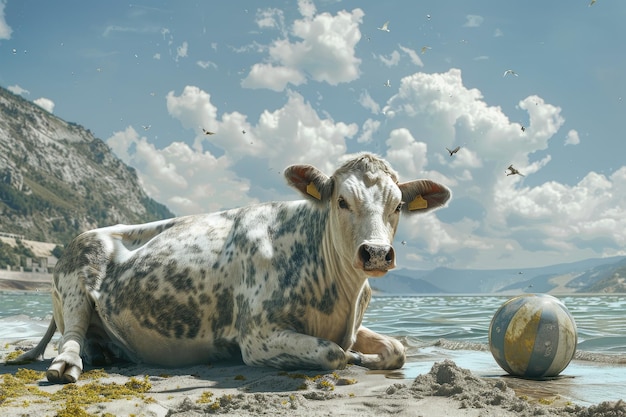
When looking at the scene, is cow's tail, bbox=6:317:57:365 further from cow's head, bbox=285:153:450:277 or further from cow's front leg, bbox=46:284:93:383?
cow's head, bbox=285:153:450:277

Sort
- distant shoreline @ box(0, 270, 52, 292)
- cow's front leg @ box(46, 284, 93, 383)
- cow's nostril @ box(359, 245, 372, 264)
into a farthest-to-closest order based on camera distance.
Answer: distant shoreline @ box(0, 270, 52, 292)
cow's front leg @ box(46, 284, 93, 383)
cow's nostril @ box(359, 245, 372, 264)

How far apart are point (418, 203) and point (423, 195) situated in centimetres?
14

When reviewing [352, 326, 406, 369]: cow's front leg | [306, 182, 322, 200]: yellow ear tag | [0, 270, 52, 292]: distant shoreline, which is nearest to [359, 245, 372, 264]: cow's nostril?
[306, 182, 322, 200]: yellow ear tag

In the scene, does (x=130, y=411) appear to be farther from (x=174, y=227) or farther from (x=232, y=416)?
(x=174, y=227)

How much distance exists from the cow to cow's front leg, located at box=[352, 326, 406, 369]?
1cm

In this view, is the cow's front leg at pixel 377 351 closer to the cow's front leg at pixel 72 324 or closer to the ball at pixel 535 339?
the ball at pixel 535 339

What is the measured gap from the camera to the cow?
6.24m

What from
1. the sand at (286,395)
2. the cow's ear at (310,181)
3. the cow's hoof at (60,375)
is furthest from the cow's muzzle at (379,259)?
the cow's hoof at (60,375)

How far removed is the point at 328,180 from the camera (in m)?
6.64

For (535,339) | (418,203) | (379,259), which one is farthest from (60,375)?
(535,339)

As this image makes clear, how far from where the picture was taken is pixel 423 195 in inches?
274

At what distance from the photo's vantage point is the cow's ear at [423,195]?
22.2ft

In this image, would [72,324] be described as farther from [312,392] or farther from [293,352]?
[312,392]

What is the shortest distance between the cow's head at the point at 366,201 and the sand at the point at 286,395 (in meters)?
1.04
